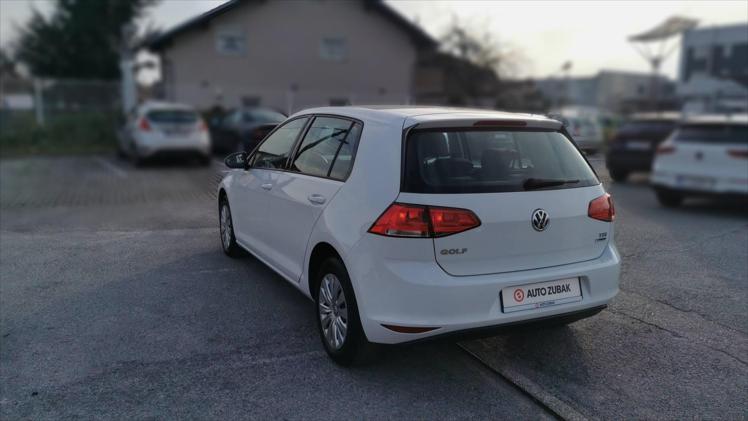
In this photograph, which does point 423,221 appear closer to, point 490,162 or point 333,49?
point 490,162

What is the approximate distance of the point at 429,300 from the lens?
325cm

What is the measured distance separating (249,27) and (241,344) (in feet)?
74.0

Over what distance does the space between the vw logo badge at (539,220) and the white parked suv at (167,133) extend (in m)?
11.9

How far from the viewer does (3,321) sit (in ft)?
14.8

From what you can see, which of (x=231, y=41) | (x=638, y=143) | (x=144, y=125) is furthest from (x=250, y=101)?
(x=638, y=143)

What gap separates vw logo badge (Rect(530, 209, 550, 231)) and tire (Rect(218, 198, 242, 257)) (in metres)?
3.32

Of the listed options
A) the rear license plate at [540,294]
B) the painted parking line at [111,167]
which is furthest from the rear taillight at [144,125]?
→ the rear license plate at [540,294]

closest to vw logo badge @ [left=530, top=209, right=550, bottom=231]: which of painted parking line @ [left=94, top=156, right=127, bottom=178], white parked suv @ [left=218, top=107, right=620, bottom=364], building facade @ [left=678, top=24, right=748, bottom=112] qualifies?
white parked suv @ [left=218, top=107, right=620, bottom=364]

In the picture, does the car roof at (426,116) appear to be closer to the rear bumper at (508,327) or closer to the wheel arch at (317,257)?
the wheel arch at (317,257)

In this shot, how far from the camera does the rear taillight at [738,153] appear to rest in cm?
851

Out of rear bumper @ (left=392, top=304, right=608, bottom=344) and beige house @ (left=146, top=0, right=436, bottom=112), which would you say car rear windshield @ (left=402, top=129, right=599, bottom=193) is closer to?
rear bumper @ (left=392, top=304, right=608, bottom=344)

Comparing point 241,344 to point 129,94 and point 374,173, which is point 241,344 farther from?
point 129,94

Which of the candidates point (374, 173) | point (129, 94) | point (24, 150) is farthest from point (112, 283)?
point (129, 94)

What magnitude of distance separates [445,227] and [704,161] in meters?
7.27
